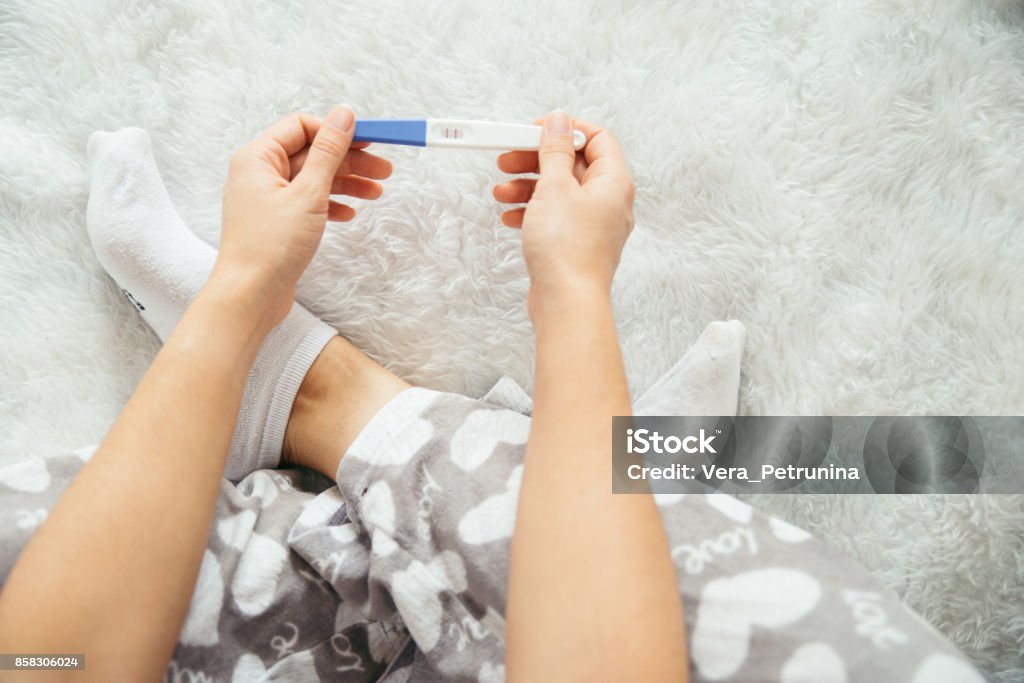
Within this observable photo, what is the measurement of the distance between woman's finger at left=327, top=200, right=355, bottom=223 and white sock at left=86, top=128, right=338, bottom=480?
105 mm

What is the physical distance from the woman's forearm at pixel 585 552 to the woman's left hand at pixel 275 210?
0.77ft

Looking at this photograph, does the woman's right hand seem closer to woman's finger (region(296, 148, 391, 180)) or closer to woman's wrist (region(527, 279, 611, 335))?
woman's wrist (region(527, 279, 611, 335))

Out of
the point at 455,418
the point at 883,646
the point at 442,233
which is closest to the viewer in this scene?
the point at 883,646

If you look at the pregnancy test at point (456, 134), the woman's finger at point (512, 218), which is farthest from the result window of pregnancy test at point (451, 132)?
the woman's finger at point (512, 218)

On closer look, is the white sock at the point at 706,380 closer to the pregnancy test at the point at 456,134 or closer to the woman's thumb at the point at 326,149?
the pregnancy test at the point at 456,134

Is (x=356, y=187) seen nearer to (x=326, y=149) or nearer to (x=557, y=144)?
(x=326, y=149)

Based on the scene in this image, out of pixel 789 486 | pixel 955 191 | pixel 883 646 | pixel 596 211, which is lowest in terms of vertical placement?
pixel 883 646

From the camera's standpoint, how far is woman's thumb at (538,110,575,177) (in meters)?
0.57

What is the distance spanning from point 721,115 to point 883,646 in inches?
20.5

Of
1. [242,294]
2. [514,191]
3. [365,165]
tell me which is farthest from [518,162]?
[242,294]

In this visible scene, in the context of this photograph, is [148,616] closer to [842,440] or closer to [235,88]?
[235,88]

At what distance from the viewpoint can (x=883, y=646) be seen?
48 centimetres

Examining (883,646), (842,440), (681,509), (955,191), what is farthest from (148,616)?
(955,191)

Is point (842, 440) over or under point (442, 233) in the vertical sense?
under
